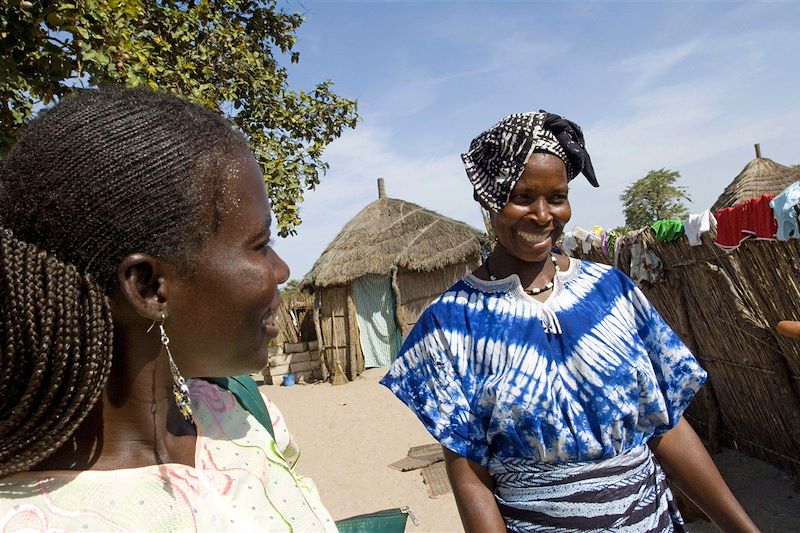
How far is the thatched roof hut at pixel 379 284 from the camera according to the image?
1385cm

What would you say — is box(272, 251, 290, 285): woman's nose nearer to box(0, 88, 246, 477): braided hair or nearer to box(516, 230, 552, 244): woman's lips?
box(0, 88, 246, 477): braided hair

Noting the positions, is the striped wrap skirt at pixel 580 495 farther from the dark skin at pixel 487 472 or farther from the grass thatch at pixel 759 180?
the grass thatch at pixel 759 180

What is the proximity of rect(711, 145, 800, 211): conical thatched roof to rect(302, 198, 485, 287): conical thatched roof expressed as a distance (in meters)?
7.05

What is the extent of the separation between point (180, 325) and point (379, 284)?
13127 mm

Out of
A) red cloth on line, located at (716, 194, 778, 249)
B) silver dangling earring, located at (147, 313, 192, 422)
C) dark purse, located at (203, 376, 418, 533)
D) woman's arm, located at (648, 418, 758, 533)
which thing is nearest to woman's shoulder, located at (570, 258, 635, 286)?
woman's arm, located at (648, 418, 758, 533)

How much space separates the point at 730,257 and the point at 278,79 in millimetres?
6497

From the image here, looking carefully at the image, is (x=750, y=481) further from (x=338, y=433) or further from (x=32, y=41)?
(x=32, y=41)

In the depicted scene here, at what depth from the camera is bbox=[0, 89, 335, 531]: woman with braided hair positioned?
886mm

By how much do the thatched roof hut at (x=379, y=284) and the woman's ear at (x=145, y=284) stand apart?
1268 centimetres

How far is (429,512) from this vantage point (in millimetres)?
5387

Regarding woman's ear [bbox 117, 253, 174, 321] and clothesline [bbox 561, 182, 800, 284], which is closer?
woman's ear [bbox 117, 253, 174, 321]

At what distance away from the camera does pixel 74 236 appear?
91 centimetres

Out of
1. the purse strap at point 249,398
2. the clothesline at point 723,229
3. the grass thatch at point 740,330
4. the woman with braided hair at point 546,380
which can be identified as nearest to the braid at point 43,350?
the purse strap at point 249,398

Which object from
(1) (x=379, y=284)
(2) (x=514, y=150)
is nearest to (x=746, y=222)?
(2) (x=514, y=150)
